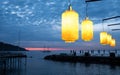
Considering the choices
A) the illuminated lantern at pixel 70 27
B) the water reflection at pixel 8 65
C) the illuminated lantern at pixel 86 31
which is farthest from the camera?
the water reflection at pixel 8 65

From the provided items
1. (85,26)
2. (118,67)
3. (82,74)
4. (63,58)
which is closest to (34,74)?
(82,74)

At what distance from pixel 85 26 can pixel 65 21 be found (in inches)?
43.0

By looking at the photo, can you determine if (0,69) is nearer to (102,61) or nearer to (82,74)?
(82,74)

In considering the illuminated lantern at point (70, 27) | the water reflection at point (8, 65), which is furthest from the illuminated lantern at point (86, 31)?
the water reflection at point (8, 65)

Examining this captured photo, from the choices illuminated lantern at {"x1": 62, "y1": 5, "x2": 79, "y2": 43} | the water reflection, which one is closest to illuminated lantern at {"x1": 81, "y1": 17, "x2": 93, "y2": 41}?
illuminated lantern at {"x1": 62, "y1": 5, "x2": 79, "y2": 43}

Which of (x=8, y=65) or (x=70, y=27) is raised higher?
(x=70, y=27)

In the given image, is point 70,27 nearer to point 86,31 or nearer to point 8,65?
point 86,31

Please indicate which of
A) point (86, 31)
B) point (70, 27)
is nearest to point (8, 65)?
point (86, 31)

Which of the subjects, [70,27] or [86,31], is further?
[86,31]

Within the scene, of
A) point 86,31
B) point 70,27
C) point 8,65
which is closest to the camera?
point 70,27

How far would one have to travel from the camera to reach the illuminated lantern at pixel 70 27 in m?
3.82

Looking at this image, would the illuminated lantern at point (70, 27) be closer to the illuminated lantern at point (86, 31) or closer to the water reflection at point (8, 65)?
the illuminated lantern at point (86, 31)

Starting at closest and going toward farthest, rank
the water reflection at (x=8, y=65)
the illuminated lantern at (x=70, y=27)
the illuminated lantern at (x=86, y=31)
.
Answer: the illuminated lantern at (x=70, y=27) < the illuminated lantern at (x=86, y=31) < the water reflection at (x=8, y=65)

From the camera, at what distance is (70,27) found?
3844 mm
